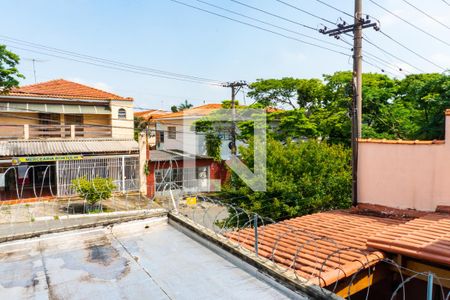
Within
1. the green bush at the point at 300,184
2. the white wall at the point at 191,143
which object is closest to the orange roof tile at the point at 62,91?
the white wall at the point at 191,143

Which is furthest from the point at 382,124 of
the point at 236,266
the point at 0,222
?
the point at 0,222

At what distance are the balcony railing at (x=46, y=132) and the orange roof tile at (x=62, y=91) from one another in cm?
198

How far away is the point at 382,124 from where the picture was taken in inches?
741

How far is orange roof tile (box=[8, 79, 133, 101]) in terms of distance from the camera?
2020cm

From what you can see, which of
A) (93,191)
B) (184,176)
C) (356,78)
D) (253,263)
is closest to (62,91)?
(93,191)

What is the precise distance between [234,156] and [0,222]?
1607 cm

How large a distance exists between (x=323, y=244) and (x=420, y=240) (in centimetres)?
166

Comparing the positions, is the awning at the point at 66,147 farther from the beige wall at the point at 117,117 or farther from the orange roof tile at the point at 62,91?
the orange roof tile at the point at 62,91

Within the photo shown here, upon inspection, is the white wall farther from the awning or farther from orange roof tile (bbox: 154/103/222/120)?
the awning

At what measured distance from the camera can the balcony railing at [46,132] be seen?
746 inches

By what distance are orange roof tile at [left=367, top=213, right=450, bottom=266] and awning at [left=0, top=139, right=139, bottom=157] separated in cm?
1673

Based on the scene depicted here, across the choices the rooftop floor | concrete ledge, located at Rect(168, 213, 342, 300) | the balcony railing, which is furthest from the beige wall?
concrete ledge, located at Rect(168, 213, 342, 300)

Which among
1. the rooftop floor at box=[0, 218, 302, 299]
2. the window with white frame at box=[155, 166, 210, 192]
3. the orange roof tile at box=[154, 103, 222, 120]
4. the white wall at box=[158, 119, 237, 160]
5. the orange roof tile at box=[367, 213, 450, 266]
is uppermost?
the orange roof tile at box=[154, 103, 222, 120]

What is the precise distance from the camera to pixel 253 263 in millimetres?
3996
